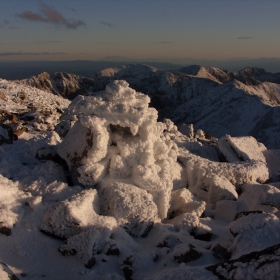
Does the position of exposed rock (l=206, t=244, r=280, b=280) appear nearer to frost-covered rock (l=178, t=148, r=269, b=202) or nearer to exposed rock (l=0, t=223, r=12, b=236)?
exposed rock (l=0, t=223, r=12, b=236)

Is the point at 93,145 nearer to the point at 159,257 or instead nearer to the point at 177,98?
the point at 159,257

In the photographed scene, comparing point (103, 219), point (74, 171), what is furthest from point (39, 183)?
point (103, 219)

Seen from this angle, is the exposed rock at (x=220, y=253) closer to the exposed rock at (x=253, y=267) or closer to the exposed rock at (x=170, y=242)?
the exposed rock at (x=170, y=242)

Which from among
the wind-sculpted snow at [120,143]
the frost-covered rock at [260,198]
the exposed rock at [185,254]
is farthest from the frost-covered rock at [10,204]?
the frost-covered rock at [260,198]

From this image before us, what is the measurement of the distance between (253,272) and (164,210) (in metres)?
4.85

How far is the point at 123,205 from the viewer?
372 inches

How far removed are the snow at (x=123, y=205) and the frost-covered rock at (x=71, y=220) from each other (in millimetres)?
29

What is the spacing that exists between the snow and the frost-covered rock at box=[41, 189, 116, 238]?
3cm

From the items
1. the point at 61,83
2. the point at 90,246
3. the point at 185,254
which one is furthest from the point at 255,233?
the point at 61,83

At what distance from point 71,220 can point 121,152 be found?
335cm

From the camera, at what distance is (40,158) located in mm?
12531

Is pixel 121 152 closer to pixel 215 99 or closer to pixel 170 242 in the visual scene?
pixel 170 242

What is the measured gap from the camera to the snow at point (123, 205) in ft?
24.1

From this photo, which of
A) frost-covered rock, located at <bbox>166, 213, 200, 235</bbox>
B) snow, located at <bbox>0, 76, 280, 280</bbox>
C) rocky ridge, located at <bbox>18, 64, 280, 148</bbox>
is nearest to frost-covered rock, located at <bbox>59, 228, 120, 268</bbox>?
snow, located at <bbox>0, 76, 280, 280</bbox>
